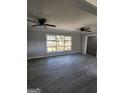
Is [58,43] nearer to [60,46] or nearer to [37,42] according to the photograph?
[60,46]

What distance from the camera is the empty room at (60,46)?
10.1ft

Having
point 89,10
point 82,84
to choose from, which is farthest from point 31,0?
point 82,84

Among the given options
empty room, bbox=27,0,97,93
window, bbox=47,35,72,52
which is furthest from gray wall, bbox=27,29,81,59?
window, bbox=47,35,72,52

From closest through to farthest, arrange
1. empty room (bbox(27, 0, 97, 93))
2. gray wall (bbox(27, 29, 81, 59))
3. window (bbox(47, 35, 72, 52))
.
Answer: empty room (bbox(27, 0, 97, 93)) < gray wall (bbox(27, 29, 81, 59)) < window (bbox(47, 35, 72, 52))

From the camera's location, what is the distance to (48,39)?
8922 millimetres

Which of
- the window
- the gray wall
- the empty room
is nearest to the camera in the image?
the empty room

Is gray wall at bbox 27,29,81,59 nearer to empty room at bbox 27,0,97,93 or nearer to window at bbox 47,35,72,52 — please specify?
empty room at bbox 27,0,97,93

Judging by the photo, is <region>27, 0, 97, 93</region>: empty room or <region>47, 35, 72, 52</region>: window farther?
<region>47, 35, 72, 52</region>: window

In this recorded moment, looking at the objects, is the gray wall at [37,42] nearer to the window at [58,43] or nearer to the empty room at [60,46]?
the empty room at [60,46]

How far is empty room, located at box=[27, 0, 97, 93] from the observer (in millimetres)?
3072

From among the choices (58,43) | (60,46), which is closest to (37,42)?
(58,43)
